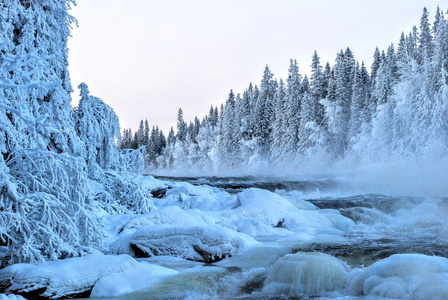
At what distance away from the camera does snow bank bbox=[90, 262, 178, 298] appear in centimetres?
627

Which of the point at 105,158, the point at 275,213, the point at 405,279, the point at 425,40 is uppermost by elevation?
the point at 425,40

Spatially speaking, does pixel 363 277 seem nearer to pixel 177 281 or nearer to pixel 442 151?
pixel 177 281

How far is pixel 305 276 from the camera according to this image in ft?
22.0

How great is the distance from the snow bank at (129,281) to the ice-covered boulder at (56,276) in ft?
0.51

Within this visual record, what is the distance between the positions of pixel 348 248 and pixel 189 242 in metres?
4.05

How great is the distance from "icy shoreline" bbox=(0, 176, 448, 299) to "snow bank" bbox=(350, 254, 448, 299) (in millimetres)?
15

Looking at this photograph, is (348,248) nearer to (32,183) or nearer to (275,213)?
(275,213)

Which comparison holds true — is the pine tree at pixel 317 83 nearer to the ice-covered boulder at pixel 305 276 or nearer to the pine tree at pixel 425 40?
the pine tree at pixel 425 40

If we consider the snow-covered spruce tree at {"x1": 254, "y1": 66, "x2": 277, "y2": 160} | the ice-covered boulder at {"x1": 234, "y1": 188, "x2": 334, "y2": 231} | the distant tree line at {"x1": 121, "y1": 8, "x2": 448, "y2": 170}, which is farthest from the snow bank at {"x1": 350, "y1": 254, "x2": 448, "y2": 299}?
the snow-covered spruce tree at {"x1": 254, "y1": 66, "x2": 277, "y2": 160}

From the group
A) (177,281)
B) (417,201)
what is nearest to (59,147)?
(177,281)

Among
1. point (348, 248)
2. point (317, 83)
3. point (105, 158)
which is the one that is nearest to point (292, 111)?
point (317, 83)

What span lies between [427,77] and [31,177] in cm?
3813

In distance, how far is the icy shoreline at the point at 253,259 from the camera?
20.2ft

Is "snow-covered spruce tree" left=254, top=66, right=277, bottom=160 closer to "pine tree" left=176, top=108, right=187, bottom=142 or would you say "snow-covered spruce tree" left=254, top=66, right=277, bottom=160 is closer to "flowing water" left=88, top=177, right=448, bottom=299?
"pine tree" left=176, top=108, right=187, bottom=142
